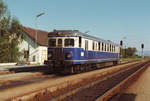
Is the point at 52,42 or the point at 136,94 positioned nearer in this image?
the point at 136,94

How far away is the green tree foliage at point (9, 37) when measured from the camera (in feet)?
105

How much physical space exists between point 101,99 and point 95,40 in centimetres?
1236

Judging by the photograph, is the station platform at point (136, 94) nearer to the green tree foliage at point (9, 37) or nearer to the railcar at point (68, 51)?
the railcar at point (68, 51)

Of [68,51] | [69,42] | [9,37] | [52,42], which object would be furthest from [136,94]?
[9,37]

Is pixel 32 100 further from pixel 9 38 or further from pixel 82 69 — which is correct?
pixel 9 38

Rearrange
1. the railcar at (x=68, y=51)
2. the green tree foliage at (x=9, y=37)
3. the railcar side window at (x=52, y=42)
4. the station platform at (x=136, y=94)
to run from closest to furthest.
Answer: the station platform at (x=136, y=94), the railcar at (x=68, y=51), the railcar side window at (x=52, y=42), the green tree foliage at (x=9, y=37)

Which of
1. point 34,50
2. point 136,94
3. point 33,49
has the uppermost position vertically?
point 33,49

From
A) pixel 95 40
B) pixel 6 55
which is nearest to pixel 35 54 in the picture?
pixel 6 55

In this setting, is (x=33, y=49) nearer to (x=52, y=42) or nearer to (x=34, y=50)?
(x=34, y=50)

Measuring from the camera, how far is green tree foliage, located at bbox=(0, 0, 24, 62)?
→ 31875 mm

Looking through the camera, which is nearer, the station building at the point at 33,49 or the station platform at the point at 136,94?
the station platform at the point at 136,94

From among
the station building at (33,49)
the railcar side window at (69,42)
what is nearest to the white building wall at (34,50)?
the station building at (33,49)

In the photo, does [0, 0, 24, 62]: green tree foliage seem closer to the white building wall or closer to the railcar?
the white building wall

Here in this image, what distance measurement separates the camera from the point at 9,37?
1339 inches
